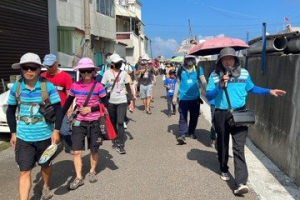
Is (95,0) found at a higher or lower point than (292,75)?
higher

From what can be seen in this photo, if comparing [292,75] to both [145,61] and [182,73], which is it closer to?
[182,73]

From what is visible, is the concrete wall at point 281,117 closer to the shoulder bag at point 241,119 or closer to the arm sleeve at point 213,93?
the shoulder bag at point 241,119

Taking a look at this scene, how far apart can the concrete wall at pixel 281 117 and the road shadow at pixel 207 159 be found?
92 centimetres

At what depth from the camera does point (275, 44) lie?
6.58 meters

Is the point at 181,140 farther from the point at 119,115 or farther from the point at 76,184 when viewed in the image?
the point at 76,184

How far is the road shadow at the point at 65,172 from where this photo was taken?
189 inches

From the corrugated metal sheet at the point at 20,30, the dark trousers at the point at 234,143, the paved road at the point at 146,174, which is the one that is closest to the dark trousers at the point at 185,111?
the paved road at the point at 146,174

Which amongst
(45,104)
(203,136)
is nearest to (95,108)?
(45,104)

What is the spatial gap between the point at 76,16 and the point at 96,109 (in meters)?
17.7

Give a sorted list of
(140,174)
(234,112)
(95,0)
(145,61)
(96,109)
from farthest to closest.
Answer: (95,0)
(145,61)
(140,174)
(96,109)
(234,112)

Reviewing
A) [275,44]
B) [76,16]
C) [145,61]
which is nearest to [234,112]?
[275,44]

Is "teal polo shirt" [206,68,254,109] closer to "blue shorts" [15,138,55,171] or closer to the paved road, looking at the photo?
Answer: the paved road

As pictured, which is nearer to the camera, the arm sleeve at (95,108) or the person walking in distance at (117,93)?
the arm sleeve at (95,108)

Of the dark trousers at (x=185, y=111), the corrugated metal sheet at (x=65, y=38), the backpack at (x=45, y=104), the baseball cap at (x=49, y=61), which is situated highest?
the corrugated metal sheet at (x=65, y=38)
